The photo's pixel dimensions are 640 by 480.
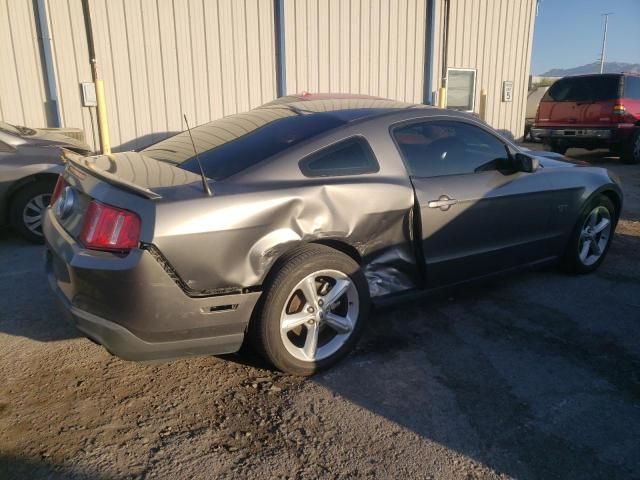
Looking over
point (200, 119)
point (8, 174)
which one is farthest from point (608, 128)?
point (8, 174)

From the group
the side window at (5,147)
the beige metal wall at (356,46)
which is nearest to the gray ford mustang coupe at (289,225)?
the side window at (5,147)

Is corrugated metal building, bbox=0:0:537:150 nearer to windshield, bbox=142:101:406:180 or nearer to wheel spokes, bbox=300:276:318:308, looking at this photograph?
windshield, bbox=142:101:406:180

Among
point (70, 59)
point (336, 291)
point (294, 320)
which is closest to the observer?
point (294, 320)

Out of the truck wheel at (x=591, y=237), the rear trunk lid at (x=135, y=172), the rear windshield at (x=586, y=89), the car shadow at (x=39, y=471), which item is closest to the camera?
the car shadow at (x=39, y=471)

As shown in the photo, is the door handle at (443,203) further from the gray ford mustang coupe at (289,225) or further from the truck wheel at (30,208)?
the truck wheel at (30,208)

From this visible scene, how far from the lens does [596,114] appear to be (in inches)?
460

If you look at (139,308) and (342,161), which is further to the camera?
(342,161)

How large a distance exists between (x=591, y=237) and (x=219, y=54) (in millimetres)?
6363

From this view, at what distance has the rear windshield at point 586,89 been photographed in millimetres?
11688

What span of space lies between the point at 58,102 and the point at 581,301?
7.19 meters

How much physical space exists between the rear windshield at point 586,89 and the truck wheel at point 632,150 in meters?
1.03

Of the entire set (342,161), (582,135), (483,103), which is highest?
(342,161)

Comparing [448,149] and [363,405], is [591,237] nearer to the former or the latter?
[448,149]

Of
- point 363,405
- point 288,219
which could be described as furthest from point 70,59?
point 363,405
